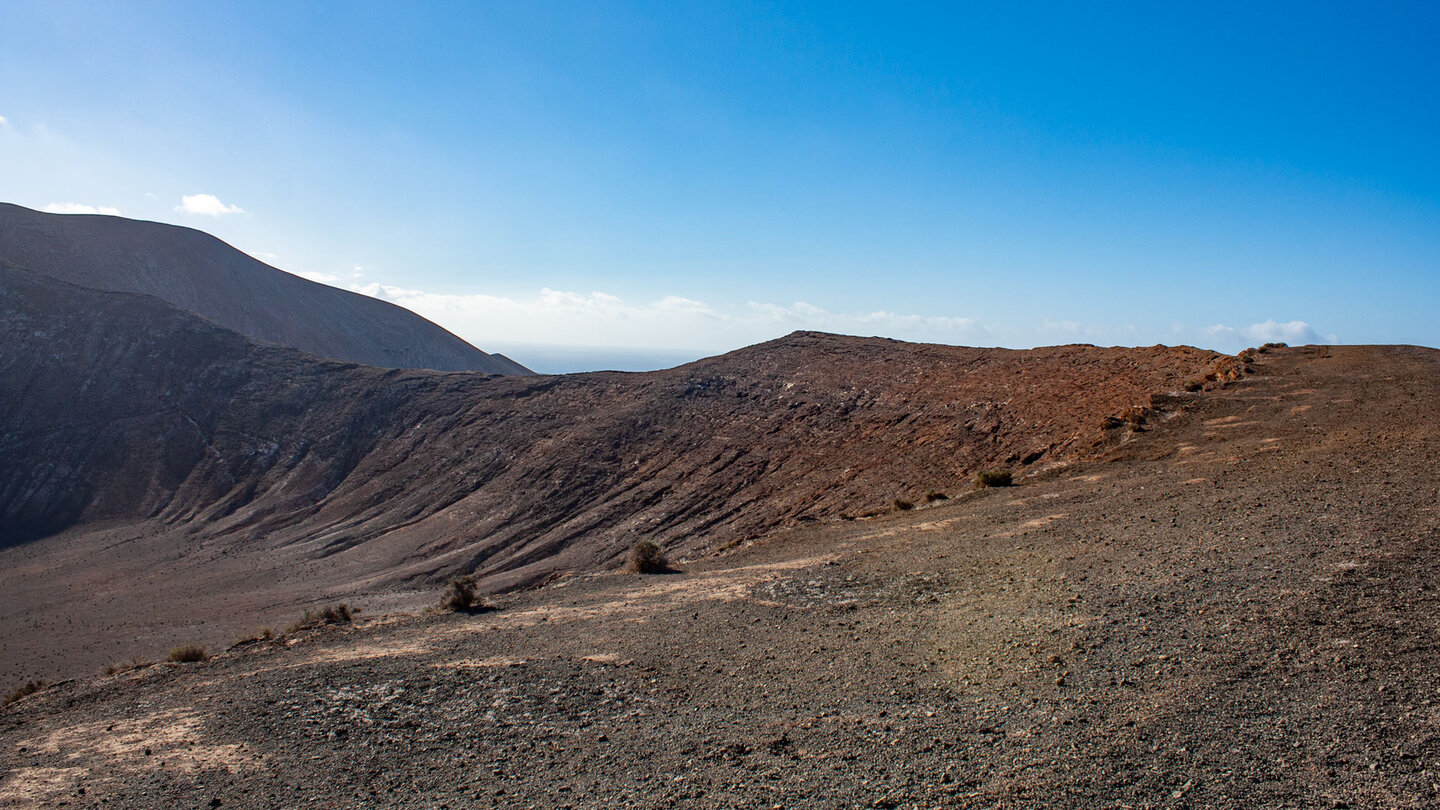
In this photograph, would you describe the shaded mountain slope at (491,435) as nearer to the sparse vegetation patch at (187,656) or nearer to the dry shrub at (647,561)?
the dry shrub at (647,561)

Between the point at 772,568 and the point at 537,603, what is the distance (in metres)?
5.29

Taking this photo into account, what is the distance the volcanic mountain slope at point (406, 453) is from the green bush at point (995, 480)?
1.87 meters

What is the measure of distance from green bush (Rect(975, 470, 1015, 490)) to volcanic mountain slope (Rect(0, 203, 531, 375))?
71.1 metres

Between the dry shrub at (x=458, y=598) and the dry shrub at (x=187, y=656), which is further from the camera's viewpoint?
the dry shrub at (x=458, y=598)

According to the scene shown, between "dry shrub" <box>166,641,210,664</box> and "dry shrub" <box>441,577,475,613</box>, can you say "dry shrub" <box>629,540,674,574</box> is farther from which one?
"dry shrub" <box>166,641,210,664</box>

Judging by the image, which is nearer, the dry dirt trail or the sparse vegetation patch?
the dry dirt trail

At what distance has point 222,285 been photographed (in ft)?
265

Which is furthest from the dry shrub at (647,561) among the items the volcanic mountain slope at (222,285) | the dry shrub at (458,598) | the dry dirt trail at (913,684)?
the volcanic mountain slope at (222,285)

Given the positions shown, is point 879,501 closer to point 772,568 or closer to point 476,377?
point 772,568

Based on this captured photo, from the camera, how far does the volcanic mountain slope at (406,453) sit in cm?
2536

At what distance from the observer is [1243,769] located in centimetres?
523

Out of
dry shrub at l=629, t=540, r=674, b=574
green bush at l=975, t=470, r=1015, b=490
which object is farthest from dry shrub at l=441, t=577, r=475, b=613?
green bush at l=975, t=470, r=1015, b=490

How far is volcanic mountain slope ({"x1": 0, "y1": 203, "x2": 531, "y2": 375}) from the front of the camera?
69.8 meters

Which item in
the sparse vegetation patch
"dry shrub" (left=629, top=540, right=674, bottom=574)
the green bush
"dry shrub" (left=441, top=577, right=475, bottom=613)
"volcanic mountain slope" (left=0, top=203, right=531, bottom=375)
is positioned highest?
"volcanic mountain slope" (left=0, top=203, right=531, bottom=375)
